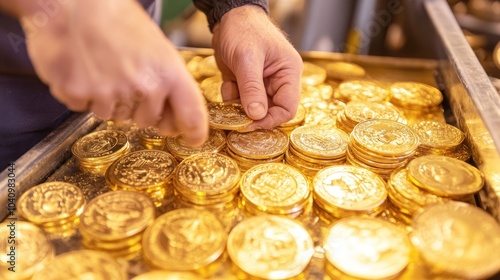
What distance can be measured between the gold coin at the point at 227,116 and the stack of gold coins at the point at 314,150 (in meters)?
0.17

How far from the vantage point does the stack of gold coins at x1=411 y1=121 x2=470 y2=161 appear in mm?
1395

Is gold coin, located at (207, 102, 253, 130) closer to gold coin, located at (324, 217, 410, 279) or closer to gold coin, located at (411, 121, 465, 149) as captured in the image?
gold coin, located at (324, 217, 410, 279)

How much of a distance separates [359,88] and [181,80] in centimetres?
108

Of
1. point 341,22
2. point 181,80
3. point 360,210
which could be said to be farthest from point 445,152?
point 341,22

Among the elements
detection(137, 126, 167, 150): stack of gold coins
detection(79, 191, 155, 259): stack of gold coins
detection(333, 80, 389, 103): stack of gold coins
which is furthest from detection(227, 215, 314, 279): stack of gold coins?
detection(333, 80, 389, 103): stack of gold coins

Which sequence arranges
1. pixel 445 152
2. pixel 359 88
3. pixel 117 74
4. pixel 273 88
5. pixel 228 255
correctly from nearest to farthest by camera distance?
pixel 117 74
pixel 228 255
pixel 445 152
pixel 273 88
pixel 359 88

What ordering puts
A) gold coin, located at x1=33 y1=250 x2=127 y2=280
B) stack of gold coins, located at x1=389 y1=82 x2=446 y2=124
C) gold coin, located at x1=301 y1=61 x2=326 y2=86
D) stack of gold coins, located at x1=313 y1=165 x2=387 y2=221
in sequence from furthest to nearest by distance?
gold coin, located at x1=301 y1=61 x2=326 y2=86 < stack of gold coins, located at x1=389 y1=82 x2=446 y2=124 < stack of gold coins, located at x1=313 y1=165 x2=387 y2=221 < gold coin, located at x1=33 y1=250 x2=127 y2=280

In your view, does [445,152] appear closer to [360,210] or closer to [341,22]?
[360,210]

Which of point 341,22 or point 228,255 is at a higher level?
point 228,255

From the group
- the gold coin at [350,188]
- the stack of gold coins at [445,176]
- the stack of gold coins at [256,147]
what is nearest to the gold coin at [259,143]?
the stack of gold coins at [256,147]

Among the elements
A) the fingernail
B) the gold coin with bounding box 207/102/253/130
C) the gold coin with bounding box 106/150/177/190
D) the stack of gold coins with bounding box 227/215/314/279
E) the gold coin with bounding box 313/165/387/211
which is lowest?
the stack of gold coins with bounding box 227/215/314/279

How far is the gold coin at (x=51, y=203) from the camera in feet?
3.59

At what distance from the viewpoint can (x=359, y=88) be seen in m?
1.79

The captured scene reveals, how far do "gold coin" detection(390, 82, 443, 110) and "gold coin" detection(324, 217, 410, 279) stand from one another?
0.70 m
